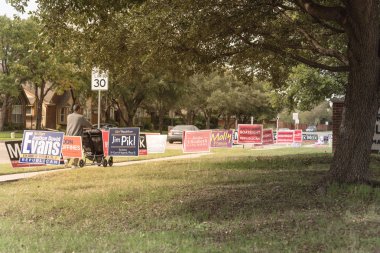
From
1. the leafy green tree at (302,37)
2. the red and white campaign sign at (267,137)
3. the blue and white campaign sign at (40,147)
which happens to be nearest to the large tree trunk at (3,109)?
the red and white campaign sign at (267,137)

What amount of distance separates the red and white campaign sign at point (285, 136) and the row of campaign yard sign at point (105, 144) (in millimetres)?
8745

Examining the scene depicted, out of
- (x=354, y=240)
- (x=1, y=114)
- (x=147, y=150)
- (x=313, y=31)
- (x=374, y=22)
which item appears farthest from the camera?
(x=1, y=114)

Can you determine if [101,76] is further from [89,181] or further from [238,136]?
[238,136]

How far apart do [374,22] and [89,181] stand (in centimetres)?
664

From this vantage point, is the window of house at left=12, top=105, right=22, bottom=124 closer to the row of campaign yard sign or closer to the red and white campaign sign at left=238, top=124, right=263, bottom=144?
the red and white campaign sign at left=238, top=124, right=263, bottom=144

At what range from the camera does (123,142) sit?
52.5 ft

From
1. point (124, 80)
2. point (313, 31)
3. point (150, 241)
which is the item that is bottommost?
point (150, 241)

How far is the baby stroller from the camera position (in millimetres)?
13453

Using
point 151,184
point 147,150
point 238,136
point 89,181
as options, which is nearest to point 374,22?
point 151,184

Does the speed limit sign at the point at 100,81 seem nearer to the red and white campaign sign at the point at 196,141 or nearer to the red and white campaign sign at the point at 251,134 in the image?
the red and white campaign sign at the point at 196,141

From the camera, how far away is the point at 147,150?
65.5 ft

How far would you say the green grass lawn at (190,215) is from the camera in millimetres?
5422

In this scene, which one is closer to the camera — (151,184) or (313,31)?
(151,184)

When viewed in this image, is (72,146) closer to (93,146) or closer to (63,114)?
(93,146)
